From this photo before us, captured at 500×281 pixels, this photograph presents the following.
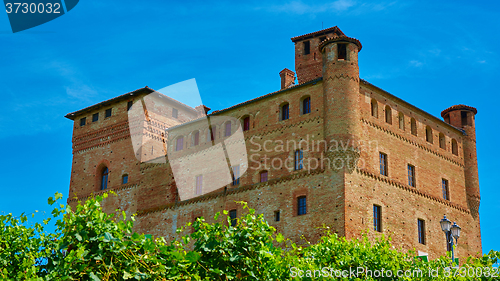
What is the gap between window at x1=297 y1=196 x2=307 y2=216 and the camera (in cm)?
2533

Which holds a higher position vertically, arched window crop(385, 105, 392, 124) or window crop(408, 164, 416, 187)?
arched window crop(385, 105, 392, 124)

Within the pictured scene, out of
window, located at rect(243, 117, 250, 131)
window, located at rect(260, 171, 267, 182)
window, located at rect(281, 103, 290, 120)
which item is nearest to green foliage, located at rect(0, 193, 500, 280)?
window, located at rect(260, 171, 267, 182)

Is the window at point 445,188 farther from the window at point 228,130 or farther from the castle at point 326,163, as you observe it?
the window at point 228,130

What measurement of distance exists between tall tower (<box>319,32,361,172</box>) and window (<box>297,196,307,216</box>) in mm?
2314

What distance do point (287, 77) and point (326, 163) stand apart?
9373mm

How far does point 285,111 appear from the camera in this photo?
27828mm

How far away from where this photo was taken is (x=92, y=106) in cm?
3669

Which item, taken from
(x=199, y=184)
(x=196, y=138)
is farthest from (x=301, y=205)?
(x=196, y=138)

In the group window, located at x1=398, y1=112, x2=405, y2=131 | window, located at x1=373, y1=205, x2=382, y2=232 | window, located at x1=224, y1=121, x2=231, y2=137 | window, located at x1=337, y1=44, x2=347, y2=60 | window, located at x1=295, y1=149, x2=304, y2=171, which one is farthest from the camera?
window, located at x1=224, y1=121, x2=231, y2=137

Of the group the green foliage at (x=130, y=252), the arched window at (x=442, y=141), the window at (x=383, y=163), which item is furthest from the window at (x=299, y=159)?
the green foliage at (x=130, y=252)

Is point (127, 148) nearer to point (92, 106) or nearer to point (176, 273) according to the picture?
point (92, 106)

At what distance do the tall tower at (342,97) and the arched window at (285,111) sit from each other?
2395mm

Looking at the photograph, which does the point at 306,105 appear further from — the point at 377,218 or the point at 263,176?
the point at 377,218

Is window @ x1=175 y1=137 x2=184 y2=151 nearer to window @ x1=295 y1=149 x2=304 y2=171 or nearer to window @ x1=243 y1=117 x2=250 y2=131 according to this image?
window @ x1=243 y1=117 x2=250 y2=131
